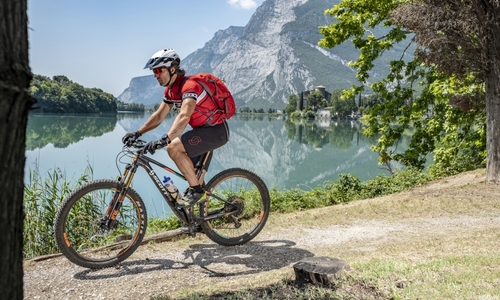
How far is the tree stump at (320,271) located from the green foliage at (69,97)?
82075 millimetres

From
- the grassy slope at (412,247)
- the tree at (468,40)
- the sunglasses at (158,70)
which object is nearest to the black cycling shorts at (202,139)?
the sunglasses at (158,70)

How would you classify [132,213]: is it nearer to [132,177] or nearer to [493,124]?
[132,177]

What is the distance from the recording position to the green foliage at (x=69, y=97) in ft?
279

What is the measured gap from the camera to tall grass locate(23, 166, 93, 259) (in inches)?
293

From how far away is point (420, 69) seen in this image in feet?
61.5

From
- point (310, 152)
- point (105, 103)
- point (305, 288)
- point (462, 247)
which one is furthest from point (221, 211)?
point (105, 103)

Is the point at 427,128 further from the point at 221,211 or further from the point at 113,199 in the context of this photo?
the point at 113,199

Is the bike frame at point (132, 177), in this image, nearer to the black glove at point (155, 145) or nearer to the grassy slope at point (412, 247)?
the black glove at point (155, 145)

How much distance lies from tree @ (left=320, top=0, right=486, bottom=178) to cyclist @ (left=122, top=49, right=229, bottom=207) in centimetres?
1233

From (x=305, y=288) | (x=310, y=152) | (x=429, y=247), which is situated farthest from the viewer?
(x=310, y=152)

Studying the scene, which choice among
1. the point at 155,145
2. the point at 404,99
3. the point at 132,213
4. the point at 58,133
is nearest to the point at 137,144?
the point at 155,145

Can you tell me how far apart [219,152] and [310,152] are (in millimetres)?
8892

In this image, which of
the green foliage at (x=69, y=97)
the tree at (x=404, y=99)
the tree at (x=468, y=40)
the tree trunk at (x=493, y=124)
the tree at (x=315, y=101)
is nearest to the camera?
the tree at (x=468, y=40)

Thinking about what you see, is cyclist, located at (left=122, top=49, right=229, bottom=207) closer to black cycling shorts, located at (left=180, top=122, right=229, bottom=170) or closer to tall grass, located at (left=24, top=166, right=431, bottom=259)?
black cycling shorts, located at (left=180, top=122, right=229, bottom=170)
